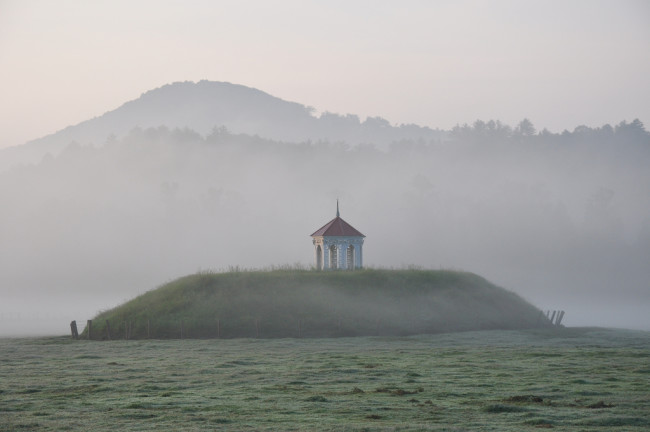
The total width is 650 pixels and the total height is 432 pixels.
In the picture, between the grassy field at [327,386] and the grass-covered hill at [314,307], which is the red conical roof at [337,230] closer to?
the grass-covered hill at [314,307]

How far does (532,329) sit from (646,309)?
327ft

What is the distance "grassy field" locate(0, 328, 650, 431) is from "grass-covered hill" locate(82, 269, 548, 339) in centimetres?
758

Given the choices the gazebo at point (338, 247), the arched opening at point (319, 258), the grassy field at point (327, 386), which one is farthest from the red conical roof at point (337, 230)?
the grassy field at point (327, 386)

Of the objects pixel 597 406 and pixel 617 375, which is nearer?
pixel 597 406

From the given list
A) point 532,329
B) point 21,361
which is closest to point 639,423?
point 21,361

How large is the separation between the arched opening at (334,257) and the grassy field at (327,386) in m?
26.2

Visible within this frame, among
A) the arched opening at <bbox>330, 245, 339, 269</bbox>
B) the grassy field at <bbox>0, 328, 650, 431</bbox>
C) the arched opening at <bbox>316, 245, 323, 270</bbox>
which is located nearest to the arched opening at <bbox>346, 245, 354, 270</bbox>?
the arched opening at <bbox>330, 245, 339, 269</bbox>

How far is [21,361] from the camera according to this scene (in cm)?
6450

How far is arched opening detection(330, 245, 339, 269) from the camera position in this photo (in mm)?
103500

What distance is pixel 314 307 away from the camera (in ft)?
292

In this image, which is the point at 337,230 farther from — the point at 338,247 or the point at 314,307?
the point at 314,307

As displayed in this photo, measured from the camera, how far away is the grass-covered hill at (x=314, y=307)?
85750 mm

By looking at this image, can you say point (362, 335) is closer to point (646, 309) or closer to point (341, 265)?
point (341, 265)

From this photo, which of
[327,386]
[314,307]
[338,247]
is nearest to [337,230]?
[338,247]
